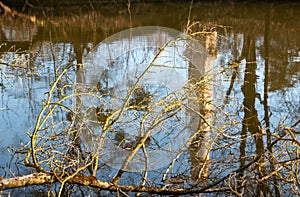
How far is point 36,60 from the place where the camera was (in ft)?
18.0

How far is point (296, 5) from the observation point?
10883 millimetres

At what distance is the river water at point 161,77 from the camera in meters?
2.89

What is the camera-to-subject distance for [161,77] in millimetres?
3652

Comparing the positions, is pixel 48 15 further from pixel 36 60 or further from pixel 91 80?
pixel 91 80

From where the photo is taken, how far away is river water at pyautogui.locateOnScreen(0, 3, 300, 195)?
114 inches

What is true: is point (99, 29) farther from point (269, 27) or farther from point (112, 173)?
point (112, 173)

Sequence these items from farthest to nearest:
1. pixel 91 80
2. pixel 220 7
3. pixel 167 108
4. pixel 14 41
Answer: pixel 220 7
pixel 14 41
pixel 91 80
pixel 167 108

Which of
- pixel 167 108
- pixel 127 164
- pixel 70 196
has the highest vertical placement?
pixel 167 108

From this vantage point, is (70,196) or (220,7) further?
(220,7)

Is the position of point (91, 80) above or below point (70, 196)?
above

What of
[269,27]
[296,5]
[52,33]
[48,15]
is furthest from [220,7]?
[52,33]

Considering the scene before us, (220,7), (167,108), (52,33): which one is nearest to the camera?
(167,108)

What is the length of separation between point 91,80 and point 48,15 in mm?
6516

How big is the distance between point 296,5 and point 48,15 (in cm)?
574
